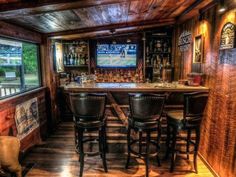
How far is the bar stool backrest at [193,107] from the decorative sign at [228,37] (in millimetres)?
678

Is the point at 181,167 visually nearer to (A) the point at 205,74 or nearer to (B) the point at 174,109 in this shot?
(B) the point at 174,109

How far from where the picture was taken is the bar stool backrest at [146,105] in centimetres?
239

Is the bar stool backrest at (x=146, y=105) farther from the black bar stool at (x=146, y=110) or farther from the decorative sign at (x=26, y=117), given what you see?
the decorative sign at (x=26, y=117)

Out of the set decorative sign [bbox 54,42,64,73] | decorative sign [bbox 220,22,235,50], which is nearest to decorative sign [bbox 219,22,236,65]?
decorative sign [bbox 220,22,235,50]

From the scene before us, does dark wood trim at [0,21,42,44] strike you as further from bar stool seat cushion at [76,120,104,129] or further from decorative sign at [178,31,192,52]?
decorative sign at [178,31,192,52]

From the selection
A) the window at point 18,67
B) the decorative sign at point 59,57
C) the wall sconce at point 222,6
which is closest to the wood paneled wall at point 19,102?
the window at point 18,67

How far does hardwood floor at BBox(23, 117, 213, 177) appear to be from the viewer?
9.02 ft

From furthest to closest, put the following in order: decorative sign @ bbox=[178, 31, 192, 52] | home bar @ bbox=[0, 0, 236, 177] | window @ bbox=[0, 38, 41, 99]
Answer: decorative sign @ bbox=[178, 31, 192, 52], window @ bbox=[0, 38, 41, 99], home bar @ bbox=[0, 0, 236, 177]

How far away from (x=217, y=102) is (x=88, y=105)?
71.0 inches

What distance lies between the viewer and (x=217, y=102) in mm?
2670

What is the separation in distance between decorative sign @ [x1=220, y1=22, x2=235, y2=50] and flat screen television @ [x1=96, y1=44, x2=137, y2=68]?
3.27 metres

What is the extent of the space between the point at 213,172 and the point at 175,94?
1.28m

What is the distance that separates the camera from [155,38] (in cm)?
528

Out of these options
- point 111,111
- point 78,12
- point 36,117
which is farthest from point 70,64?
point 78,12
